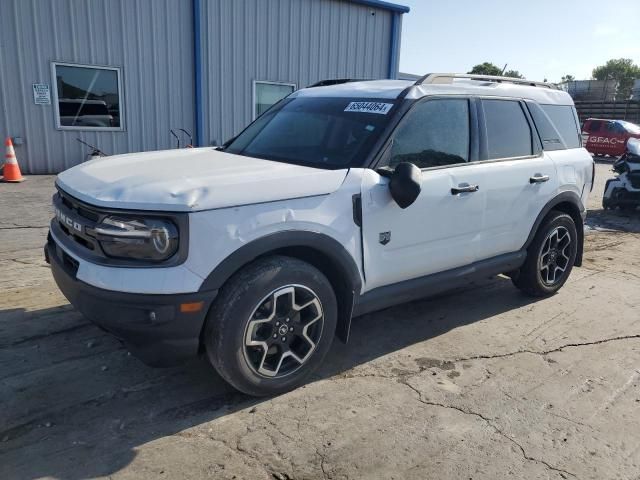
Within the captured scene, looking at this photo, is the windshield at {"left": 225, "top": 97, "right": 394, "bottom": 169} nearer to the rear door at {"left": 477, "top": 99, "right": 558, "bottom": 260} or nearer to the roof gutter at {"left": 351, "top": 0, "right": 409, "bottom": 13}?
the rear door at {"left": 477, "top": 99, "right": 558, "bottom": 260}

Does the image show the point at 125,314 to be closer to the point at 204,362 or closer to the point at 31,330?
the point at 204,362

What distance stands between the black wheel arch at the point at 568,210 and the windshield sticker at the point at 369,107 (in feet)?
6.17

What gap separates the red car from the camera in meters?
20.6

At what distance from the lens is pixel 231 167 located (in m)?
3.31

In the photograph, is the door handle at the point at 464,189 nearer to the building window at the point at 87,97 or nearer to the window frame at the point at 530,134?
the window frame at the point at 530,134

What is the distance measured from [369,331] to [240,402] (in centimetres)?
139

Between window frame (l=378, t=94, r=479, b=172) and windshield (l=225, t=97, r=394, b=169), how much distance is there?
0.09m

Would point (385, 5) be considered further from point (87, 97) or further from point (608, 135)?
point (608, 135)

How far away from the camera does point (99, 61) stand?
1069 centimetres

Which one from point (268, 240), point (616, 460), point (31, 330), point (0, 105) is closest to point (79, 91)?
point (0, 105)

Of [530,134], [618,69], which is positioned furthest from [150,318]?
[618,69]

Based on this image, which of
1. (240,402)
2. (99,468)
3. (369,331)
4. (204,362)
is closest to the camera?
(99,468)

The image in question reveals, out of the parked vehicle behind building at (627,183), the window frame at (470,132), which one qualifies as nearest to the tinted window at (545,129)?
the window frame at (470,132)

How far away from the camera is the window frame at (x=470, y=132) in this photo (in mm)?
3428
